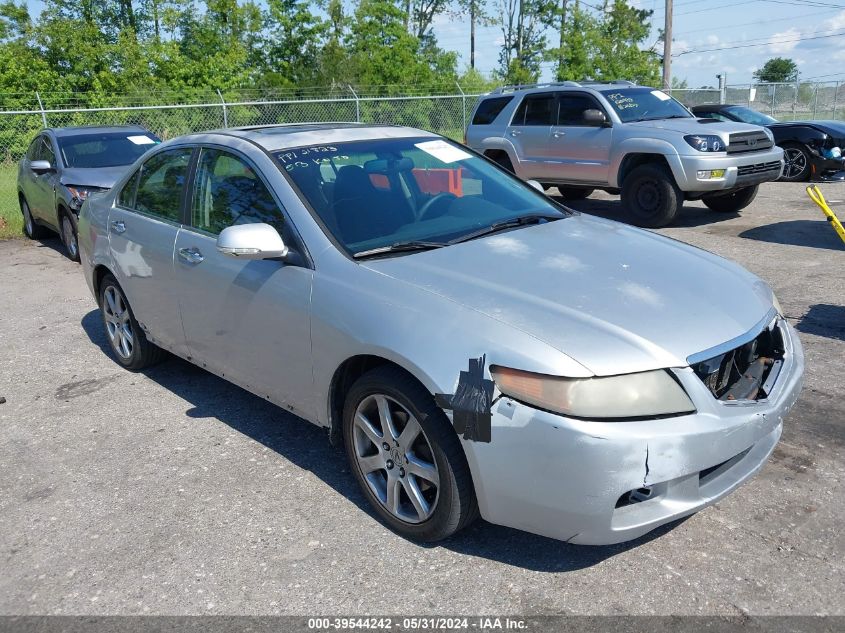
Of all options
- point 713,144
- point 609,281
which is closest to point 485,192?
point 609,281

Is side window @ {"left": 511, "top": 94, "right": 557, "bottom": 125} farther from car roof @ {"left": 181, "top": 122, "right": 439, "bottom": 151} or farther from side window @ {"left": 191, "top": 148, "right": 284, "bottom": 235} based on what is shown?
side window @ {"left": 191, "top": 148, "right": 284, "bottom": 235}

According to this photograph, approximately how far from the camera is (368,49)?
32.5 m

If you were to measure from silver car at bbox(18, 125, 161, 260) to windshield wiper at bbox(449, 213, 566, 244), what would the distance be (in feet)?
22.9

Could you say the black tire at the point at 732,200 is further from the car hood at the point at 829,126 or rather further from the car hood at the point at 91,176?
the car hood at the point at 91,176

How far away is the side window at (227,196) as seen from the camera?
395 cm

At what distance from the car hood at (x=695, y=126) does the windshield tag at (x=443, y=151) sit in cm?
665

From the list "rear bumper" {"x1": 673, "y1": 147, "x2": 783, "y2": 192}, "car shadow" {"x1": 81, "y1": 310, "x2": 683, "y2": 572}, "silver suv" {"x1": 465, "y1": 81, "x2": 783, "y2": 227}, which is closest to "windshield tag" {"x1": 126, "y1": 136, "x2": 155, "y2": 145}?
"car shadow" {"x1": 81, "y1": 310, "x2": 683, "y2": 572}

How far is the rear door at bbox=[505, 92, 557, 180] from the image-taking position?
12.0 meters

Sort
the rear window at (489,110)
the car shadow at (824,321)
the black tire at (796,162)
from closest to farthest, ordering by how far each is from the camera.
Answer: the car shadow at (824,321)
the rear window at (489,110)
the black tire at (796,162)

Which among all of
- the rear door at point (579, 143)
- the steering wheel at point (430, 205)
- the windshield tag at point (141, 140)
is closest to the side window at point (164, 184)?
the steering wheel at point (430, 205)

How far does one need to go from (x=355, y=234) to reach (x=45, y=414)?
2.61m

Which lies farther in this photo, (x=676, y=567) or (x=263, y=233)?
(x=263, y=233)

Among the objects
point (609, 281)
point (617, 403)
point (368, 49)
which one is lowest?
point (617, 403)

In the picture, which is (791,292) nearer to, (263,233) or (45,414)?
(263,233)
